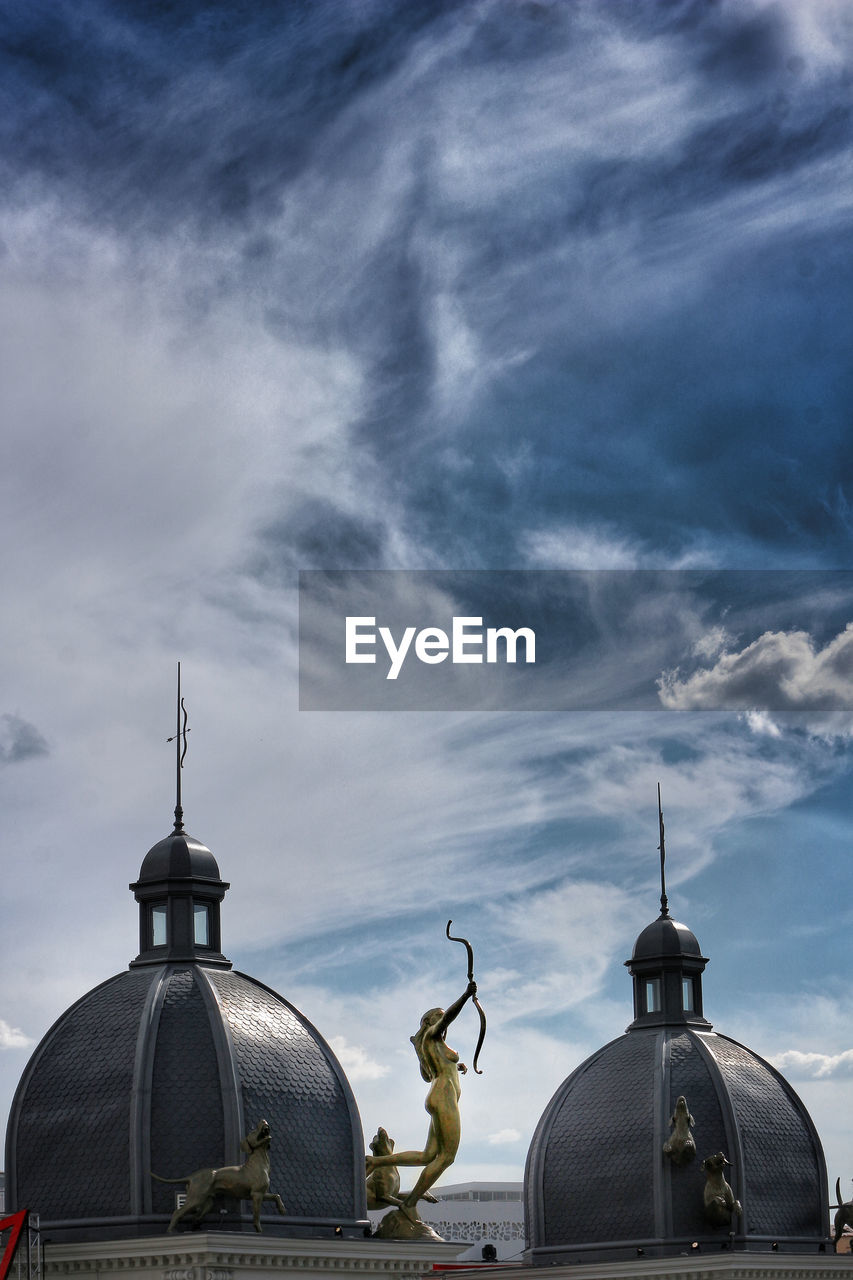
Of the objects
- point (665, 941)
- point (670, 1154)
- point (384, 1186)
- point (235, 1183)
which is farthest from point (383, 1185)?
→ point (665, 941)

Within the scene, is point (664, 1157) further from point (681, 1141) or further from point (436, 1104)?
point (436, 1104)

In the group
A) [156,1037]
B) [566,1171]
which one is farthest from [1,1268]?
[566,1171]

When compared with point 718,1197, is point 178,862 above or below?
above

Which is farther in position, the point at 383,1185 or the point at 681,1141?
the point at 681,1141

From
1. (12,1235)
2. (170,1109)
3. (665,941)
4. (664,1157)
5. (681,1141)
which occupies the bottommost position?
(12,1235)

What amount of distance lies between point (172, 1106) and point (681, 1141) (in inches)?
676

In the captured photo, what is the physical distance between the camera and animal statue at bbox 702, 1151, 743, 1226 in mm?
68625

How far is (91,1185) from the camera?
5934 cm

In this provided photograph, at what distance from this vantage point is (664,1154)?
230 ft

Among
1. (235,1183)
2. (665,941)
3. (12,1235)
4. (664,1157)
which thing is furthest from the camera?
(665,941)

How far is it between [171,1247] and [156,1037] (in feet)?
20.0

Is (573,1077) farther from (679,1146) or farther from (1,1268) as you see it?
(1,1268)

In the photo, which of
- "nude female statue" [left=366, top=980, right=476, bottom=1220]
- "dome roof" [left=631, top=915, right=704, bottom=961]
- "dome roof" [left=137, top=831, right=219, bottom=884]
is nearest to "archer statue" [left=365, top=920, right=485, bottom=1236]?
"nude female statue" [left=366, top=980, right=476, bottom=1220]

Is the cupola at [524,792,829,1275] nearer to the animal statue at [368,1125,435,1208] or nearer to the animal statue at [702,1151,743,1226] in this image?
the animal statue at [702,1151,743,1226]
